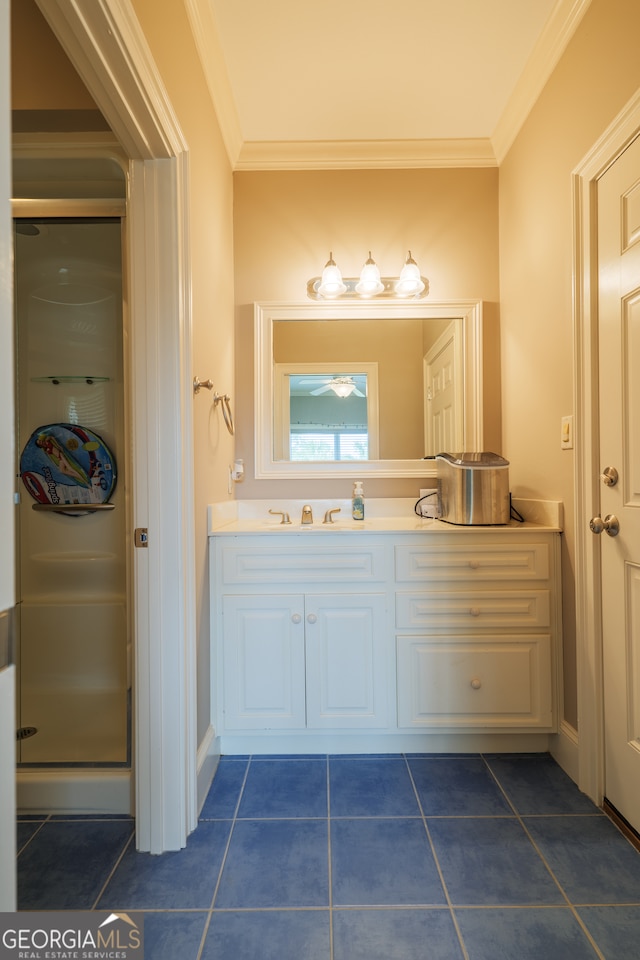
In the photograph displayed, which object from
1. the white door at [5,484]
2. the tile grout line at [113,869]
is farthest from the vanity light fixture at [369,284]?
the tile grout line at [113,869]

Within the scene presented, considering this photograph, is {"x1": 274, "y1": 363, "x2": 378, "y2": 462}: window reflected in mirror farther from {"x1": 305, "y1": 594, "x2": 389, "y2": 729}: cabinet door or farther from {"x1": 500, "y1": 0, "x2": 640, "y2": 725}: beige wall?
{"x1": 305, "y1": 594, "x2": 389, "y2": 729}: cabinet door

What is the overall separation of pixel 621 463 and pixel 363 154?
1837 millimetres

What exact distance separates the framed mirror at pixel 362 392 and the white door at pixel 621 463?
2.72 ft

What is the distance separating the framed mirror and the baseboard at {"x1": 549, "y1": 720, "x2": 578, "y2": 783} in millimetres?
1166

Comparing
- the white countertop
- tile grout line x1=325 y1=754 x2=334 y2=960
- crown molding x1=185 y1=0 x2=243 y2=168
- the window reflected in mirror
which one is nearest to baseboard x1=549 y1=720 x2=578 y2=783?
the white countertop

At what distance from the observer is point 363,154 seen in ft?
7.30

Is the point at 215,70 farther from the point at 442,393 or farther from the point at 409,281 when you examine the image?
the point at 442,393

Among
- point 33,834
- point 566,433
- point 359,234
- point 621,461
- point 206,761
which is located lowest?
point 33,834

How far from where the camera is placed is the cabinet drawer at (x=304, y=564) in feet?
5.83

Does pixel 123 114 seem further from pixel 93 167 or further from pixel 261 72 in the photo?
pixel 261 72

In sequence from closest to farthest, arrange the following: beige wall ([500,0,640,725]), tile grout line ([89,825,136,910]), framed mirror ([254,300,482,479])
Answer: tile grout line ([89,825,136,910]) < beige wall ([500,0,640,725]) < framed mirror ([254,300,482,479])

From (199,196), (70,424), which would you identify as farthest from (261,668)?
(199,196)

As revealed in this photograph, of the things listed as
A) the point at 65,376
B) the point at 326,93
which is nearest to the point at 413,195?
the point at 326,93

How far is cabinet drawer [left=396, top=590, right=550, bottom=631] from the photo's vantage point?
1767 millimetres
